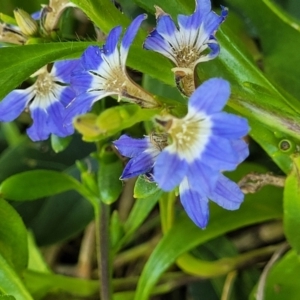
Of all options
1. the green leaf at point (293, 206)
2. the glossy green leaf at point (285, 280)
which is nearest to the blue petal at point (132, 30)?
the green leaf at point (293, 206)

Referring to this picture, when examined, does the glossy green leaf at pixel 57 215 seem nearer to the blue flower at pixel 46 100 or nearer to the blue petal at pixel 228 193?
the blue flower at pixel 46 100

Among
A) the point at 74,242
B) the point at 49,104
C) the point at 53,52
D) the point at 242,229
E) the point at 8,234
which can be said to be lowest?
the point at 74,242

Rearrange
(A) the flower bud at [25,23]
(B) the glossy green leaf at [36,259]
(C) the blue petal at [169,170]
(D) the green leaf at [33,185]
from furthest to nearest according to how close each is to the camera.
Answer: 1. (B) the glossy green leaf at [36,259]
2. (D) the green leaf at [33,185]
3. (A) the flower bud at [25,23]
4. (C) the blue petal at [169,170]

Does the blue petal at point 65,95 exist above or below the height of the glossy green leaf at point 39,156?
above

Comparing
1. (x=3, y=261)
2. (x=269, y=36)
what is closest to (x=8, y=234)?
(x=3, y=261)

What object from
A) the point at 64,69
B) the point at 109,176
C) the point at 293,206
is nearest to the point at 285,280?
the point at 293,206

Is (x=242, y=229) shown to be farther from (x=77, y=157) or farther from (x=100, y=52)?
(x=100, y=52)
